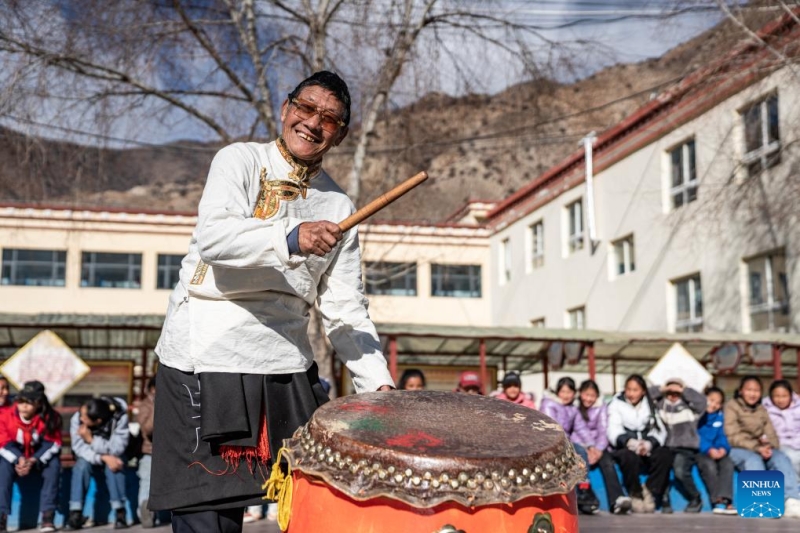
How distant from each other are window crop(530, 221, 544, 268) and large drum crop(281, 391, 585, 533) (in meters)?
21.9

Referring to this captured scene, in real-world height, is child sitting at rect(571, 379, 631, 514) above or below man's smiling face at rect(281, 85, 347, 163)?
below

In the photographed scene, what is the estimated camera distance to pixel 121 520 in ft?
24.5

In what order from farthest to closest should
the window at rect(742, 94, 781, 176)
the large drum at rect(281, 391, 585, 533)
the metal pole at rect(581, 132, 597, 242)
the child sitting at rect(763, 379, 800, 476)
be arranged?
the metal pole at rect(581, 132, 597, 242) → the window at rect(742, 94, 781, 176) → the child sitting at rect(763, 379, 800, 476) → the large drum at rect(281, 391, 585, 533)

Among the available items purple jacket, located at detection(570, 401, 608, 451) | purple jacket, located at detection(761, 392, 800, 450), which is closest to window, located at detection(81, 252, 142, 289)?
purple jacket, located at detection(570, 401, 608, 451)

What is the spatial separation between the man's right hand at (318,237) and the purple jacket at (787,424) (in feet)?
27.0

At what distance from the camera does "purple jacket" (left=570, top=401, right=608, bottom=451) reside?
345 inches

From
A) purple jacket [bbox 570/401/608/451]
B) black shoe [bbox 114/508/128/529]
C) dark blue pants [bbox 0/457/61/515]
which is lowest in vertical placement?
black shoe [bbox 114/508/128/529]

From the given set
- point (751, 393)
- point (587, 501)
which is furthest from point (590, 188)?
point (587, 501)

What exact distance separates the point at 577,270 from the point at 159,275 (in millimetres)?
12258

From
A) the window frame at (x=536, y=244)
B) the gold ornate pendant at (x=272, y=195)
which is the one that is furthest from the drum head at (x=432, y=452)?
the window frame at (x=536, y=244)

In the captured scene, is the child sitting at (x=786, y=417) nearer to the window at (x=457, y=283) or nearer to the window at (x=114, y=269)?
the window at (x=457, y=283)

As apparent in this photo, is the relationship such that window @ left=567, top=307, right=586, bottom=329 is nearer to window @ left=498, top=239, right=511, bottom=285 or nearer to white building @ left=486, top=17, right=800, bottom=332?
white building @ left=486, top=17, right=800, bottom=332

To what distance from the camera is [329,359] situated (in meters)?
12.1

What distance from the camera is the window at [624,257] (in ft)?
65.2
